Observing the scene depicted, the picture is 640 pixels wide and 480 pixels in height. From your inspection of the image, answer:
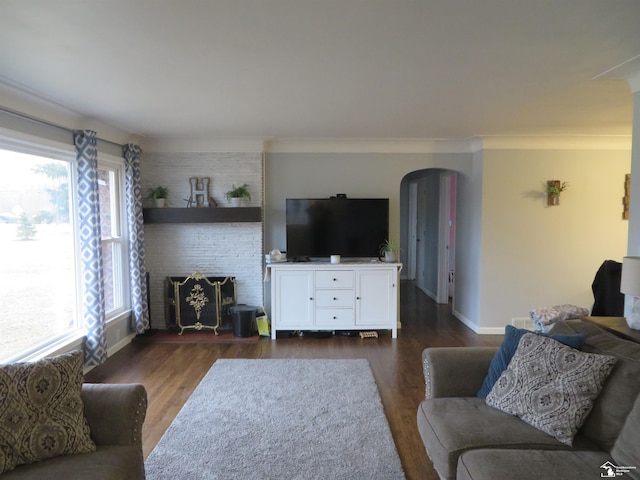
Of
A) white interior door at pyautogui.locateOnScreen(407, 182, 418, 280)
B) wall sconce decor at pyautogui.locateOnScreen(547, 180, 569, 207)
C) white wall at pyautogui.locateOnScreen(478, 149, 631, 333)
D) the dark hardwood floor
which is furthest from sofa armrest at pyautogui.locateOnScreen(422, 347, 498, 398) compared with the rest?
white interior door at pyautogui.locateOnScreen(407, 182, 418, 280)

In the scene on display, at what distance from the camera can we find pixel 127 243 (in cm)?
446

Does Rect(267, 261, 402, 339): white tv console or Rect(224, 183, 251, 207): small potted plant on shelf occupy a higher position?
Rect(224, 183, 251, 207): small potted plant on shelf

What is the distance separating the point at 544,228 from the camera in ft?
15.5

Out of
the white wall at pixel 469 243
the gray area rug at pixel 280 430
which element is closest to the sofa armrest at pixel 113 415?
the gray area rug at pixel 280 430

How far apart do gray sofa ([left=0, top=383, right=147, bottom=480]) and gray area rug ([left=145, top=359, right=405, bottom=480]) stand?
52 cm

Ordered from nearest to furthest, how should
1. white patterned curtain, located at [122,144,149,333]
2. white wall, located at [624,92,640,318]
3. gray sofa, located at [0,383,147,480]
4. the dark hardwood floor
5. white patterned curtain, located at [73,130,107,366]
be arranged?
1. gray sofa, located at [0,383,147,480]
2. white wall, located at [624,92,640,318]
3. the dark hardwood floor
4. white patterned curtain, located at [73,130,107,366]
5. white patterned curtain, located at [122,144,149,333]

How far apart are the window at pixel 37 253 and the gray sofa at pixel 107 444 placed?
1.65m

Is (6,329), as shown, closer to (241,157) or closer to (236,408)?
(236,408)

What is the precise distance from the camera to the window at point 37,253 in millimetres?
2910

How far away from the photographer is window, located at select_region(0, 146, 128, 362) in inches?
115

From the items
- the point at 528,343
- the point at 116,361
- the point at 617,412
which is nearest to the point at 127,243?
the point at 116,361

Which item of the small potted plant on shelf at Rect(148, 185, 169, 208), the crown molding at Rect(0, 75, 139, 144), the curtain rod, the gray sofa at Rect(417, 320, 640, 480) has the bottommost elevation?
the gray sofa at Rect(417, 320, 640, 480)

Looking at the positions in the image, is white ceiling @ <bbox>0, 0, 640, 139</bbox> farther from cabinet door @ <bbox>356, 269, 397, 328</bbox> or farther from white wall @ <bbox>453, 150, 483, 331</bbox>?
cabinet door @ <bbox>356, 269, 397, 328</bbox>

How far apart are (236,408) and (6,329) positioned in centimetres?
181
